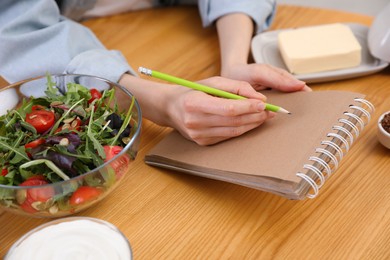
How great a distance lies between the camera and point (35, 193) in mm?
707

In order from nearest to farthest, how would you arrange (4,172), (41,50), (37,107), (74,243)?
(74,243)
(4,172)
(37,107)
(41,50)

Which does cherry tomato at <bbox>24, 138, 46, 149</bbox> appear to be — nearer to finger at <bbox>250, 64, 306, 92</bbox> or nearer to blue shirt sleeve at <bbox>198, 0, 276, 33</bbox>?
finger at <bbox>250, 64, 306, 92</bbox>

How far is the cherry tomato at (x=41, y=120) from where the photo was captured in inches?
31.8

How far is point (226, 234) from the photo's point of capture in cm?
78

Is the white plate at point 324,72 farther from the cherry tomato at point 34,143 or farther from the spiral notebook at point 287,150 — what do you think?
the cherry tomato at point 34,143

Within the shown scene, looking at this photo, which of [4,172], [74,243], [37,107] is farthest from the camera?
[37,107]

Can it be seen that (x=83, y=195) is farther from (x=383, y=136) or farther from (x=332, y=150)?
(x=383, y=136)

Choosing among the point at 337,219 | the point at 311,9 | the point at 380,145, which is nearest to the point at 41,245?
the point at 337,219

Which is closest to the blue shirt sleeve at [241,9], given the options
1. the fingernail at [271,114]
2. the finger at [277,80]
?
the finger at [277,80]

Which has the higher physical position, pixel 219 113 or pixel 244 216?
pixel 219 113

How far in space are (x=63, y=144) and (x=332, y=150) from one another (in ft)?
1.33

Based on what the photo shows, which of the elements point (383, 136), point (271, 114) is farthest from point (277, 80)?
point (383, 136)

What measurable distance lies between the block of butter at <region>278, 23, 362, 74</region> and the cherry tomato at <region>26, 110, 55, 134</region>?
51cm

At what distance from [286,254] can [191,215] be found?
0.16m
